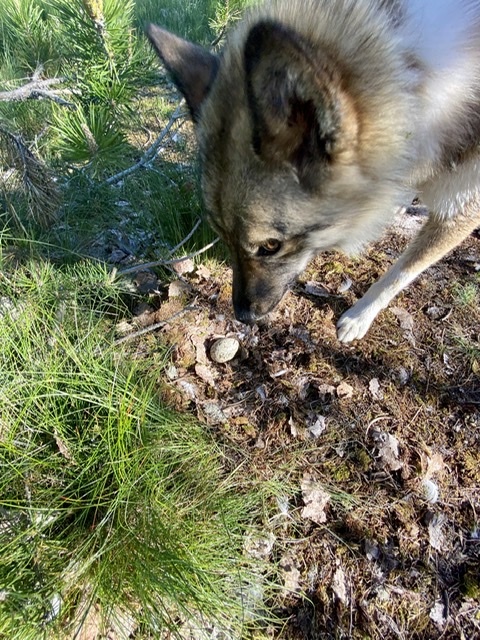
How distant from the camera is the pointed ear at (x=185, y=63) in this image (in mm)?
1525

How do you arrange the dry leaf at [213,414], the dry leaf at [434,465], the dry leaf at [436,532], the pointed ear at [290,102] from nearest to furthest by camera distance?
the pointed ear at [290,102], the dry leaf at [436,532], the dry leaf at [434,465], the dry leaf at [213,414]

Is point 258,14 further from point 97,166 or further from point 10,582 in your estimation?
point 10,582

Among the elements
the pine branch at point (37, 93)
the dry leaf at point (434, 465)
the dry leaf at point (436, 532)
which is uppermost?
the pine branch at point (37, 93)

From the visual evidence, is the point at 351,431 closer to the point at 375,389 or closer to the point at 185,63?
the point at 375,389

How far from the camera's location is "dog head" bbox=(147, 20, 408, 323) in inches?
39.4

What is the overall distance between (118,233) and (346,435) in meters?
1.69

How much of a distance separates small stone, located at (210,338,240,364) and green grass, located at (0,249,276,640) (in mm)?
386

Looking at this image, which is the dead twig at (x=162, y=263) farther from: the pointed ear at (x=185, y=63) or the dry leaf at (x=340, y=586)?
the dry leaf at (x=340, y=586)

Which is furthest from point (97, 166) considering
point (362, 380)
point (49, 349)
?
point (362, 380)

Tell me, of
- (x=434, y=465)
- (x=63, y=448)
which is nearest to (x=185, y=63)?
(x=63, y=448)

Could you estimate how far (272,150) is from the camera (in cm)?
122

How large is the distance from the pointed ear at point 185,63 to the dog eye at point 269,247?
1.77 ft

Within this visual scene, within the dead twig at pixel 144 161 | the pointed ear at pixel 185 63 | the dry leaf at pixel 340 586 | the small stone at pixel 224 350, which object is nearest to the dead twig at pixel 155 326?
the small stone at pixel 224 350

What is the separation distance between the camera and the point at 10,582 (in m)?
1.22
